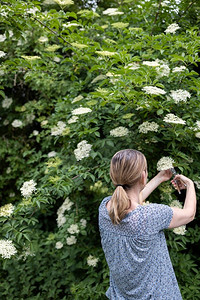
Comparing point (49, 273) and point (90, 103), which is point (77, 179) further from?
point (49, 273)

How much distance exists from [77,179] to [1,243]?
34.0 inches

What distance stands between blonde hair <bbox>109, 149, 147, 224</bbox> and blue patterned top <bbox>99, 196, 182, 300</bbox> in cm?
5

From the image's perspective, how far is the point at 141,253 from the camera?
1533 millimetres

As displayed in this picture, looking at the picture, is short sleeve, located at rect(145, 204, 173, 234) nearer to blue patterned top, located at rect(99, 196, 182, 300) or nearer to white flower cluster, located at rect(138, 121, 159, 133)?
blue patterned top, located at rect(99, 196, 182, 300)

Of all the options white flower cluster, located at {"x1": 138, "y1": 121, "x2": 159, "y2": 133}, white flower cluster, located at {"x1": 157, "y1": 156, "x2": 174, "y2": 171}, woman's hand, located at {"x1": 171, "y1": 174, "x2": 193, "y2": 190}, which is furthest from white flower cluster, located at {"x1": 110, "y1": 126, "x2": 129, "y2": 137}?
woman's hand, located at {"x1": 171, "y1": 174, "x2": 193, "y2": 190}

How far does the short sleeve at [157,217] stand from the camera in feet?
4.93

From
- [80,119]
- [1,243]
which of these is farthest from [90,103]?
[1,243]

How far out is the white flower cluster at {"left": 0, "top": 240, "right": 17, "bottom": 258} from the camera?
7.66 ft

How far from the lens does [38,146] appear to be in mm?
4715

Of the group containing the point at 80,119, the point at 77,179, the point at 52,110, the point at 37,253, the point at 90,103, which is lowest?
the point at 37,253

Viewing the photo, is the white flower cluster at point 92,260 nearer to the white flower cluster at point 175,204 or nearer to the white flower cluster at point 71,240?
the white flower cluster at point 71,240

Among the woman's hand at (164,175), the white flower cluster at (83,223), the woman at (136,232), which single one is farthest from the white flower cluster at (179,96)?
the white flower cluster at (83,223)

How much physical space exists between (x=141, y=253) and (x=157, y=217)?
18 centimetres

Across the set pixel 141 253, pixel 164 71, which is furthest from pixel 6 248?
pixel 164 71
